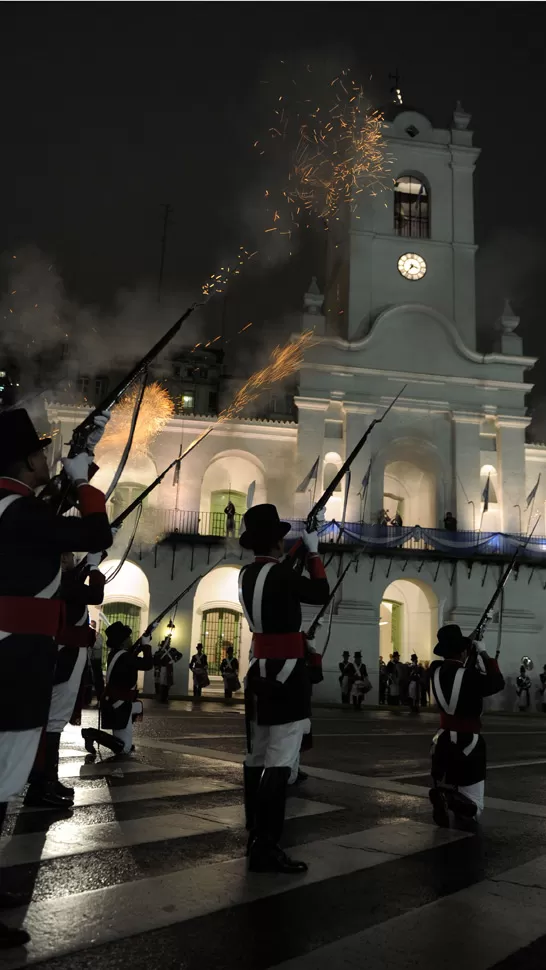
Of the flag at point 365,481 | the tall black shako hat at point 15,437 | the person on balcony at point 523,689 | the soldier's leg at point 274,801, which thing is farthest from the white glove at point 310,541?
the person on balcony at point 523,689

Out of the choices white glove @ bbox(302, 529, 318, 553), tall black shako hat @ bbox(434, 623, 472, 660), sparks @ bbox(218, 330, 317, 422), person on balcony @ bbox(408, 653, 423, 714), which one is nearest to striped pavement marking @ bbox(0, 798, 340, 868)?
tall black shako hat @ bbox(434, 623, 472, 660)

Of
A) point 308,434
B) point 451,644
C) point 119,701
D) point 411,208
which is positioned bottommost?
point 119,701

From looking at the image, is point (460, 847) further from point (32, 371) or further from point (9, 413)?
point (32, 371)

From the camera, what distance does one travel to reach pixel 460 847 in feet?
16.6

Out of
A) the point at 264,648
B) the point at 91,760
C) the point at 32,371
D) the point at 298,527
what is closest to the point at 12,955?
the point at 264,648

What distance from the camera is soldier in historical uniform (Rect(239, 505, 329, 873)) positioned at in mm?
4598

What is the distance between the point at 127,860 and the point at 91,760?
458 centimetres

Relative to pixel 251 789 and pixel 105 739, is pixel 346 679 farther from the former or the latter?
pixel 251 789

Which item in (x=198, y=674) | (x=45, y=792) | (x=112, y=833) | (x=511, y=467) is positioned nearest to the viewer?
(x=112, y=833)

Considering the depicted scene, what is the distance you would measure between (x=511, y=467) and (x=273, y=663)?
2954 cm

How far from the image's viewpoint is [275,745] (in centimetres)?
462

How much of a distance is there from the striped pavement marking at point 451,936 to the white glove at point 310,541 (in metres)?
2.21

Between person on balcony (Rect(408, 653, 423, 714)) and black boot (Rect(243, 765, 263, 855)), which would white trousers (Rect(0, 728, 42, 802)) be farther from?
person on balcony (Rect(408, 653, 423, 714))

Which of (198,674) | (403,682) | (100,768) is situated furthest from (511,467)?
(100,768)
